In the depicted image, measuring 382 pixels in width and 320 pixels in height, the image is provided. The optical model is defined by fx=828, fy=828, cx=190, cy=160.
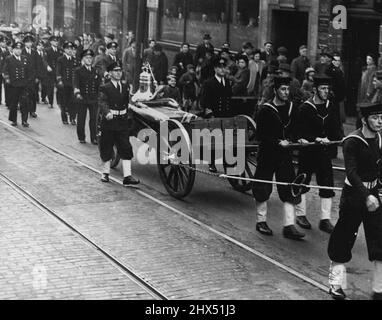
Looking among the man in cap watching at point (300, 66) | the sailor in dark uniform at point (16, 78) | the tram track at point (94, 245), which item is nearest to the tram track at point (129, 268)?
the tram track at point (94, 245)

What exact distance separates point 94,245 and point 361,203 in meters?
2.90

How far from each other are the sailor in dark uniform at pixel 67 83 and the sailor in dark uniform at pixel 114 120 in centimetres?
556

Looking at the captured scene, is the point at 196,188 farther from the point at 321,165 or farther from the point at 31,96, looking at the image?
the point at 31,96

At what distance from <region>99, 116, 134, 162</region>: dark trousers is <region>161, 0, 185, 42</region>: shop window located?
13338mm

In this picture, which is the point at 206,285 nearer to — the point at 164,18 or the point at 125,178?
the point at 125,178

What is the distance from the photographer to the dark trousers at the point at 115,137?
38.0ft

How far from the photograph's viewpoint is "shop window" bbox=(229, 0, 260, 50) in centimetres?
2098

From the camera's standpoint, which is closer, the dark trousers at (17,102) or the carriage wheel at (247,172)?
the carriage wheel at (247,172)

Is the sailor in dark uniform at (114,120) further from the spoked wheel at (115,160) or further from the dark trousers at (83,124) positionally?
the dark trousers at (83,124)

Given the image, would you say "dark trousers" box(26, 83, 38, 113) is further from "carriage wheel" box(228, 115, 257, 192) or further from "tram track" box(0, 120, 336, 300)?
"carriage wheel" box(228, 115, 257, 192)

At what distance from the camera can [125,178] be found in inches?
450

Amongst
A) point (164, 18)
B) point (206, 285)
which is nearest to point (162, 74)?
point (164, 18)
